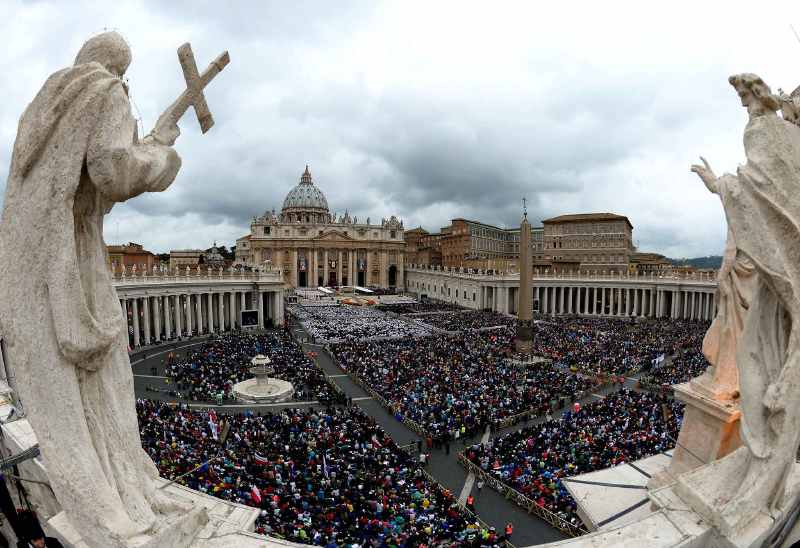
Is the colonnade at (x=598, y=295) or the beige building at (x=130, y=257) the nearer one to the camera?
the colonnade at (x=598, y=295)

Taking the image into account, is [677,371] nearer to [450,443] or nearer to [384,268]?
[450,443]

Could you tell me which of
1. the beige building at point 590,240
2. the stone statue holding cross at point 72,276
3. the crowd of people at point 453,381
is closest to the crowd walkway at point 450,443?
the crowd of people at point 453,381

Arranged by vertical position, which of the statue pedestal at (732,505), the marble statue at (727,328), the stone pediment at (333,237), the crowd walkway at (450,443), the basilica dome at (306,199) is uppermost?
the basilica dome at (306,199)

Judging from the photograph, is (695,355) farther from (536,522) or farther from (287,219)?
(287,219)

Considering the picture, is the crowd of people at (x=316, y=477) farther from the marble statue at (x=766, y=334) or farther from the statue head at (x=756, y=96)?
the statue head at (x=756, y=96)

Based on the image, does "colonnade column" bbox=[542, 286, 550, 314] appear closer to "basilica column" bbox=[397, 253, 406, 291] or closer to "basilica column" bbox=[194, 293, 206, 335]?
"basilica column" bbox=[194, 293, 206, 335]

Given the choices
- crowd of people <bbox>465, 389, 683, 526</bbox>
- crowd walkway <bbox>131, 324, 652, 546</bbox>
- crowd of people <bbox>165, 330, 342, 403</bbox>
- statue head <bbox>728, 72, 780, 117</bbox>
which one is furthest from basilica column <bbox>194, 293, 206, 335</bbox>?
statue head <bbox>728, 72, 780, 117</bbox>
